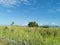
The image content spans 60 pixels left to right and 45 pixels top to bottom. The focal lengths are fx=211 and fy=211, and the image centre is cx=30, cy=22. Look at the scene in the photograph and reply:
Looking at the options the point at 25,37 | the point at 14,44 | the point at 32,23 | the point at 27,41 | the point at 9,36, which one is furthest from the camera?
the point at 32,23

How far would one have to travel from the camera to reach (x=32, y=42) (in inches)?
686

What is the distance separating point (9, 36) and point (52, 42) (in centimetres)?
465

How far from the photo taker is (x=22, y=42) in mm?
17422

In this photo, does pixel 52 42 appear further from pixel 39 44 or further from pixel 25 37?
pixel 25 37

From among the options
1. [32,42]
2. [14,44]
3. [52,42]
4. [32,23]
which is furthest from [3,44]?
[32,23]

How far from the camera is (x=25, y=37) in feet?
61.8

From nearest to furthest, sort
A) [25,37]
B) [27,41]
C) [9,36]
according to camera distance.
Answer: [27,41], [25,37], [9,36]

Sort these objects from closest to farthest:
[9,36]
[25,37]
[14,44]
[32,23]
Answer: [14,44] → [25,37] → [9,36] → [32,23]

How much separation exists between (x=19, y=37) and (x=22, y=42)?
1790mm

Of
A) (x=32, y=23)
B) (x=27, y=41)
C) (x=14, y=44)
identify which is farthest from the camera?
(x=32, y=23)

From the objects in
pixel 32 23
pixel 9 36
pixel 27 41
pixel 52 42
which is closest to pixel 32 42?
pixel 27 41

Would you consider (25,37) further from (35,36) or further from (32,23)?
(32,23)

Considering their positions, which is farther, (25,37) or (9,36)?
(9,36)

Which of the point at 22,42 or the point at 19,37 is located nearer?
the point at 22,42
